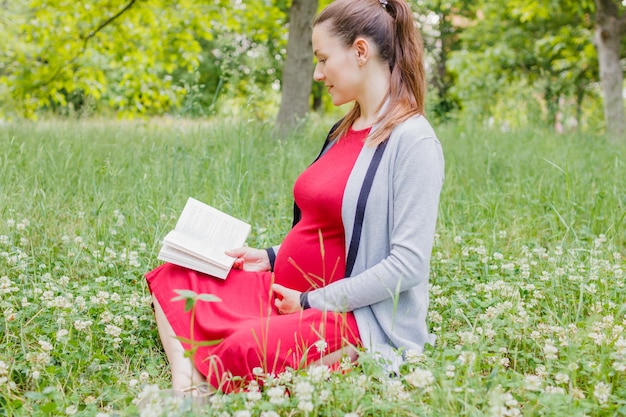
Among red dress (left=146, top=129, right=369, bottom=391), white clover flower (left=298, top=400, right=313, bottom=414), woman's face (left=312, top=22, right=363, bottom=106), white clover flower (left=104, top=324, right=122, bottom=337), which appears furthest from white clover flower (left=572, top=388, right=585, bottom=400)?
white clover flower (left=104, top=324, right=122, bottom=337)

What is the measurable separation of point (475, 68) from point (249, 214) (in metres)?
10.8

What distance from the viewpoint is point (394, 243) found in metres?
2.22

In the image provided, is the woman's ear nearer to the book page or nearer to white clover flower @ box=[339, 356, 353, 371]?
the book page

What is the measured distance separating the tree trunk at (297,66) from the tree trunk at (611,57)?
386 cm

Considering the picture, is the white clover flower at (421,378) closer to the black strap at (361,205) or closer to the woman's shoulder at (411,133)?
the black strap at (361,205)

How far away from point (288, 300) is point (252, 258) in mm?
465

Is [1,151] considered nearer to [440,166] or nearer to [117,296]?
[117,296]

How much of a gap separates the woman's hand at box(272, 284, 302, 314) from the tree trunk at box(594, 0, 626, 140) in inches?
275

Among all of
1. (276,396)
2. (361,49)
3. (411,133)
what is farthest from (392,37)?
(276,396)

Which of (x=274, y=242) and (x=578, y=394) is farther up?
(x=274, y=242)

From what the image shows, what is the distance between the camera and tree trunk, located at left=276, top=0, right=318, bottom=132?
22.9ft

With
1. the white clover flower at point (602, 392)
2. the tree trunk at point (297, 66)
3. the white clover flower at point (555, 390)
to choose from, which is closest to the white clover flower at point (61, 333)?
the white clover flower at point (555, 390)

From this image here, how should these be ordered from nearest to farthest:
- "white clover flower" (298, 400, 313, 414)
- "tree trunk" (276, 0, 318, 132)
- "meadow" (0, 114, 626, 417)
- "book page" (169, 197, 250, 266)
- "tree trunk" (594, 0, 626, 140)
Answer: "white clover flower" (298, 400, 313, 414), "meadow" (0, 114, 626, 417), "book page" (169, 197, 250, 266), "tree trunk" (276, 0, 318, 132), "tree trunk" (594, 0, 626, 140)

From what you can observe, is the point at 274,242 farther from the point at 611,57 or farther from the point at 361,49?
the point at 611,57
